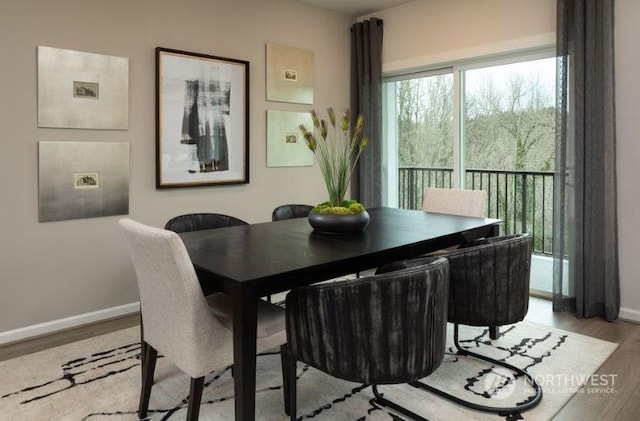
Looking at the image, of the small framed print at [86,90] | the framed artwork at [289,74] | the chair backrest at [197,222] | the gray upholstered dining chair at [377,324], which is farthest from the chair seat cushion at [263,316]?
the framed artwork at [289,74]

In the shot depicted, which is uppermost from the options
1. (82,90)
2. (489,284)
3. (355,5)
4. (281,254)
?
(355,5)

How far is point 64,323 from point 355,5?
147 inches

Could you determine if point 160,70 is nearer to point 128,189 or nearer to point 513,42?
point 128,189

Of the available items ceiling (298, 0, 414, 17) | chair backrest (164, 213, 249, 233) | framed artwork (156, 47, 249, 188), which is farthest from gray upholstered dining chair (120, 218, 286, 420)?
ceiling (298, 0, 414, 17)

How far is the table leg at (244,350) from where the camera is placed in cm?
167

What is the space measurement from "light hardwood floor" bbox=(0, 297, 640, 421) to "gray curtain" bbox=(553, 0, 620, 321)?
144mm

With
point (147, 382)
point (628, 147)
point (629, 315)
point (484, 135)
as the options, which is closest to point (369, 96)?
point (484, 135)

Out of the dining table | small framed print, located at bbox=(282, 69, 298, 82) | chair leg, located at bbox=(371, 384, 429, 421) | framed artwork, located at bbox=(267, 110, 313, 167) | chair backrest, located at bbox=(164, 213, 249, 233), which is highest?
small framed print, located at bbox=(282, 69, 298, 82)

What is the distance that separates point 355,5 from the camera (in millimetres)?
4672

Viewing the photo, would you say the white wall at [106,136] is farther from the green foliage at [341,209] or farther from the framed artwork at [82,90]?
the green foliage at [341,209]

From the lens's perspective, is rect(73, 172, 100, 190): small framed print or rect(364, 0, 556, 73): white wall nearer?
rect(73, 172, 100, 190): small framed print

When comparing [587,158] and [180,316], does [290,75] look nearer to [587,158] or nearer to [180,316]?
[587,158]

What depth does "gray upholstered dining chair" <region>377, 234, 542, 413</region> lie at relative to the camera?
7.18 feet

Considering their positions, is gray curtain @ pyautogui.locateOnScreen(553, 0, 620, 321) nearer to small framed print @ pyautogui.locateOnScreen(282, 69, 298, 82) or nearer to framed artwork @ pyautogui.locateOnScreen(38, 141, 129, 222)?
small framed print @ pyautogui.locateOnScreen(282, 69, 298, 82)
